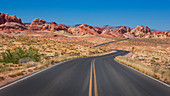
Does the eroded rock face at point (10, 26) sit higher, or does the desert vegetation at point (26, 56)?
the eroded rock face at point (10, 26)

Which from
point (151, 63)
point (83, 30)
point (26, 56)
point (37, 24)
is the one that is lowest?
point (151, 63)

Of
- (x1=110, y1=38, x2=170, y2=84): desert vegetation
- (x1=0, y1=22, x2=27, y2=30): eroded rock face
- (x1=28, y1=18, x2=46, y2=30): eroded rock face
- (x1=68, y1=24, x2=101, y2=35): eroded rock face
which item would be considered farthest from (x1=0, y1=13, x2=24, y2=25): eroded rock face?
(x1=110, y1=38, x2=170, y2=84): desert vegetation

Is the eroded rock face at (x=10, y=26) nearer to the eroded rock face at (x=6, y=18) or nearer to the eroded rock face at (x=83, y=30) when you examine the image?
the eroded rock face at (x=6, y=18)

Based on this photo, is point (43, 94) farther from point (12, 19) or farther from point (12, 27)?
point (12, 19)

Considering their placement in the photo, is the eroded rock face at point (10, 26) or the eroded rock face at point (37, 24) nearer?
the eroded rock face at point (10, 26)

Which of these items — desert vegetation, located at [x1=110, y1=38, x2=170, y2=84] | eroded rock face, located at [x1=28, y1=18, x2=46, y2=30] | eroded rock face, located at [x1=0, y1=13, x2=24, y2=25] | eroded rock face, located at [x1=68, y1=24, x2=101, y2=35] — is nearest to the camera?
desert vegetation, located at [x1=110, y1=38, x2=170, y2=84]

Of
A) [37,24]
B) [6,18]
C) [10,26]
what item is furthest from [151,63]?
[37,24]

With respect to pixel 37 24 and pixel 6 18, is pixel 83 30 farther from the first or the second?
pixel 6 18

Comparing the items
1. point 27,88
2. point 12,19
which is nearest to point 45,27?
point 12,19

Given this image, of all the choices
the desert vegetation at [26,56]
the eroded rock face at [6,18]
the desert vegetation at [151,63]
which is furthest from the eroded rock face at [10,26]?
the desert vegetation at [151,63]

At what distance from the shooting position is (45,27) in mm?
150375

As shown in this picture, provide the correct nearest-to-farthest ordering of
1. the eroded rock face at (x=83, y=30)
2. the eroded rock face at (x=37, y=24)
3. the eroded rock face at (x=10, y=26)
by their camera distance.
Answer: the eroded rock face at (x=10, y=26) → the eroded rock face at (x=37, y=24) → the eroded rock face at (x=83, y=30)

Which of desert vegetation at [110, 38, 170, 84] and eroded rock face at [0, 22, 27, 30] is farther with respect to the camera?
eroded rock face at [0, 22, 27, 30]

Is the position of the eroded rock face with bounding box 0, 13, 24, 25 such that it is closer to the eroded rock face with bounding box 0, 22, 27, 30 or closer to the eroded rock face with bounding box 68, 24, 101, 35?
the eroded rock face with bounding box 0, 22, 27, 30
